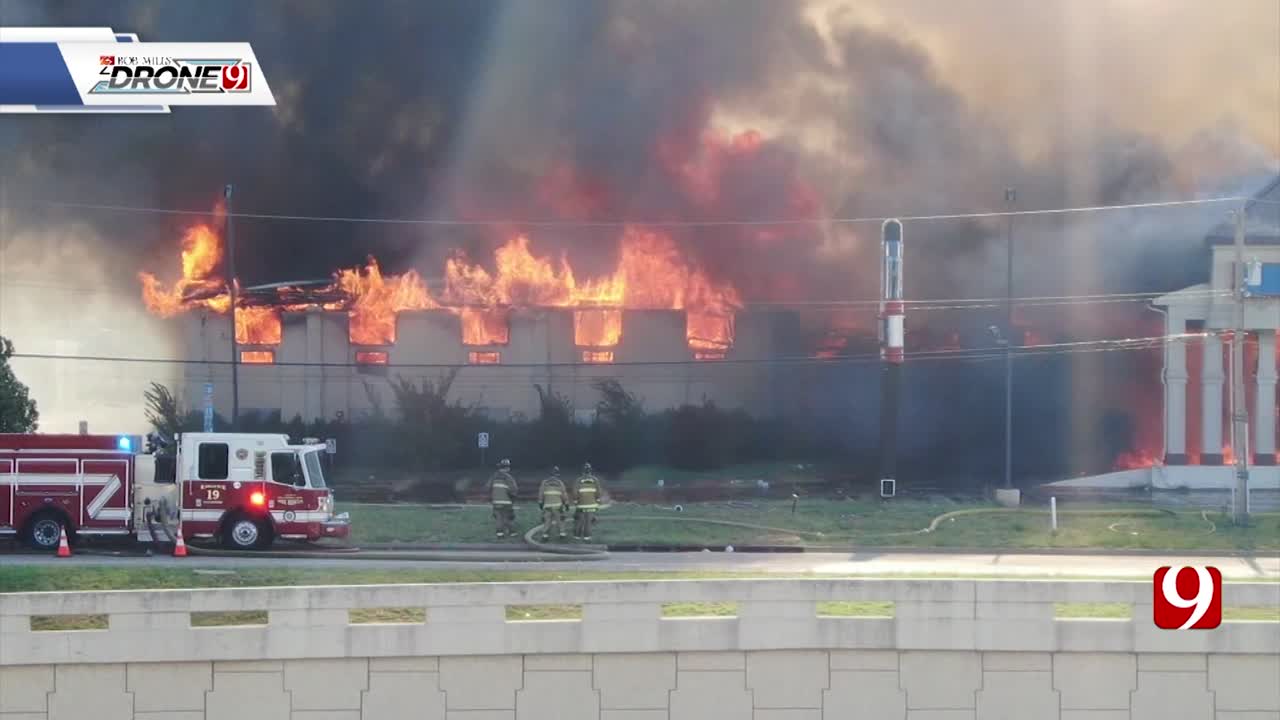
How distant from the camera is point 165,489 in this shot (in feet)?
73.6

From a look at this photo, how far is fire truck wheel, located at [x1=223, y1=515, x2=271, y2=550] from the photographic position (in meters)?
22.4

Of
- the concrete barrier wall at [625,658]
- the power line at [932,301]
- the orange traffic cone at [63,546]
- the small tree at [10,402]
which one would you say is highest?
the power line at [932,301]

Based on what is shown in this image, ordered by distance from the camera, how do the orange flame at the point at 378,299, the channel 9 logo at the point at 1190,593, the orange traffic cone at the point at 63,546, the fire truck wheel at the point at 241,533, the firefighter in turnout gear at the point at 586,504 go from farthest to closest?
the orange flame at the point at 378,299
the firefighter in turnout gear at the point at 586,504
the fire truck wheel at the point at 241,533
the orange traffic cone at the point at 63,546
the channel 9 logo at the point at 1190,593

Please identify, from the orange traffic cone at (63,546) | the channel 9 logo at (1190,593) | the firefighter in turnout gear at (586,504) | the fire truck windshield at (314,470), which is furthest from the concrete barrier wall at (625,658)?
the firefighter in turnout gear at (586,504)

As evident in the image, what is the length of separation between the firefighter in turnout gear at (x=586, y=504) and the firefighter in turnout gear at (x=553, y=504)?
0.26 meters

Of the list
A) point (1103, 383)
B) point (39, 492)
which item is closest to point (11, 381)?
point (39, 492)

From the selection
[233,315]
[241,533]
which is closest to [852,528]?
[241,533]

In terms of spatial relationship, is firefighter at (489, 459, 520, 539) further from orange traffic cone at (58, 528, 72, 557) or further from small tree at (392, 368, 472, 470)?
small tree at (392, 368, 472, 470)

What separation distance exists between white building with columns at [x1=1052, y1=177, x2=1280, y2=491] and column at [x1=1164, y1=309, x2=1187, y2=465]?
0.03 meters

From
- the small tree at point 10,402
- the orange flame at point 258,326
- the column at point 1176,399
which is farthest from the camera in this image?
the orange flame at point 258,326

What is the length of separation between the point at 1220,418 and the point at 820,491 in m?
11.3

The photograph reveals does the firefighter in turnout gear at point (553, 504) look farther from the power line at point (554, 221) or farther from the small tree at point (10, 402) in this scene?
the power line at point (554, 221)

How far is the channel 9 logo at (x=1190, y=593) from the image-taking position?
32.2 feet

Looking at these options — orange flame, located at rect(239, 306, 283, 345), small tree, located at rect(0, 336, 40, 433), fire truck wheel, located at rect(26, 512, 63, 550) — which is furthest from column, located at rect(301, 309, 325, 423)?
fire truck wheel, located at rect(26, 512, 63, 550)
